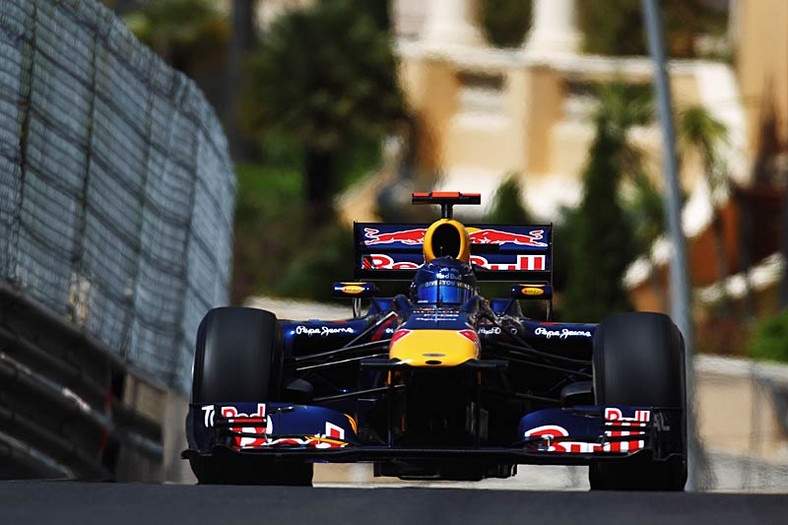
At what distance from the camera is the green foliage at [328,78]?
48.2 metres

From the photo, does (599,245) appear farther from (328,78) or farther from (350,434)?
(350,434)

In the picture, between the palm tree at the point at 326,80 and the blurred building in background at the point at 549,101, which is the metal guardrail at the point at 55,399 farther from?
the palm tree at the point at 326,80

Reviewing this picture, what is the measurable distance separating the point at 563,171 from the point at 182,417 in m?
32.2

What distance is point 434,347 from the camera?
1082cm

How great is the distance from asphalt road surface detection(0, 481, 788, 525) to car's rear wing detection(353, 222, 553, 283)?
4.53 meters

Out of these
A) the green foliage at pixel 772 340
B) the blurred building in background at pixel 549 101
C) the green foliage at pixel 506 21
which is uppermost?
the green foliage at pixel 506 21

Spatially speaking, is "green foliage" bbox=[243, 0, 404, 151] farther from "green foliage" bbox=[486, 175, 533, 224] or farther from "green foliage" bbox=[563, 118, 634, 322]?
"green foliage" bbox=[563, 118, 634, 322]

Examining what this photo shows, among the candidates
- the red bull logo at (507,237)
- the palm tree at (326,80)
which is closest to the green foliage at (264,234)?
the palm tree at (326,80)

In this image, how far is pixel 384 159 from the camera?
50.2 m

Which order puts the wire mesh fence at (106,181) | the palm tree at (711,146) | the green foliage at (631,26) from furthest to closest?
1. the green foliage at (631,26)
2. the palm tree at (711,146)
3. the wire mesh fence at (106,181)

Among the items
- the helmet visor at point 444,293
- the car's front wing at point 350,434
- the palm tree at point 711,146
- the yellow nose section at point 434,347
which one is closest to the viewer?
the yellow nose section at point 434,347

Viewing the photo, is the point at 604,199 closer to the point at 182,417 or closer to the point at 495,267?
the point at 182,417

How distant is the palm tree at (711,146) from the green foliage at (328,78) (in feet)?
25.9

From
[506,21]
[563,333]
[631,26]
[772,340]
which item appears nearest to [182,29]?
[506,21]
